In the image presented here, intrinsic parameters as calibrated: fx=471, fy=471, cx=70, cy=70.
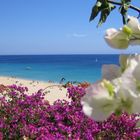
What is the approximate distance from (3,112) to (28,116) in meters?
0.76

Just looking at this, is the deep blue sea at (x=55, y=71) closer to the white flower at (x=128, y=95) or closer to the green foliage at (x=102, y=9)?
the green foliage at (x=102, y=9)

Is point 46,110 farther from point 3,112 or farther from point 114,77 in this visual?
point 114,77

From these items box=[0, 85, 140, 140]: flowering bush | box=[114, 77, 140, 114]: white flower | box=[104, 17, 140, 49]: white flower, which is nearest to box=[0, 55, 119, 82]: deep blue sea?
box=[0, 85, 140, 140]: flowering bush

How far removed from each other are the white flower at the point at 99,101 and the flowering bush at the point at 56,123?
5.53m

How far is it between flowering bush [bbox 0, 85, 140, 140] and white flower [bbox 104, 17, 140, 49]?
17.8 feet

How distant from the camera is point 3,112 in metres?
8.55

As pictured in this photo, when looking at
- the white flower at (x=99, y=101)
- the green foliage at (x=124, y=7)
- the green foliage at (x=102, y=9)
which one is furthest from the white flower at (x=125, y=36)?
the green foliage at (x=124, y=7)

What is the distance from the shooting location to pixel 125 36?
1005 millimetres

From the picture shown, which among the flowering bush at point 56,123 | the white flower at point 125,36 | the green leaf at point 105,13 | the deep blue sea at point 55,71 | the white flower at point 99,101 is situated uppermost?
the green leaf at point 105,13

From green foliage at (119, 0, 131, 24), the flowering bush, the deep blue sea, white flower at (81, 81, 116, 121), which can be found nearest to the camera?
white flower at (81, 81, 116, 121)

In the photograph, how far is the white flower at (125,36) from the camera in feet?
3.25

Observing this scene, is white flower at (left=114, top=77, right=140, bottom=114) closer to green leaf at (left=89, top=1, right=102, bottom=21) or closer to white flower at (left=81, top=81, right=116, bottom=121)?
white flower at (left=81, top=81, right=116, bottom=121)

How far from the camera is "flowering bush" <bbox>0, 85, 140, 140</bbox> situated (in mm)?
6941

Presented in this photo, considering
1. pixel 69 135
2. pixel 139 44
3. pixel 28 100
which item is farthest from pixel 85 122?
pixel 139 44
